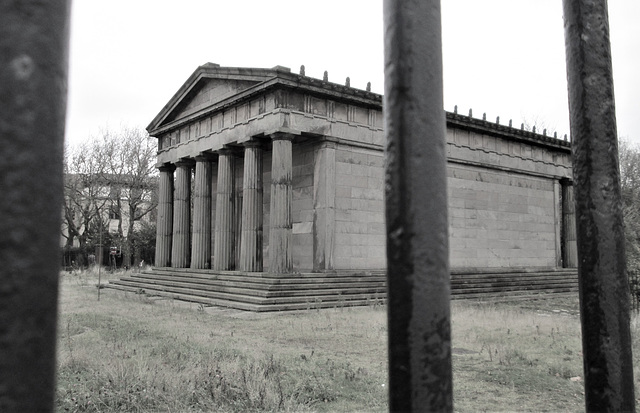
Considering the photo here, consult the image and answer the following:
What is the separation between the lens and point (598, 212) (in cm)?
202

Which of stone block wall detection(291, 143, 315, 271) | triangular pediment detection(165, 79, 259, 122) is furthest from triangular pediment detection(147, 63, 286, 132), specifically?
stone block wall detection(291, 143, 315, 271)

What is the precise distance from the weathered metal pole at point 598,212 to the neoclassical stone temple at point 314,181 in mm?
16094

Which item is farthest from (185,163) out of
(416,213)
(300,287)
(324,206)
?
(416,213)

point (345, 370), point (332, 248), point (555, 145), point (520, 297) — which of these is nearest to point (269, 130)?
point (332, 248)

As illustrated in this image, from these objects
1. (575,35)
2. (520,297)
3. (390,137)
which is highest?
(575,35)

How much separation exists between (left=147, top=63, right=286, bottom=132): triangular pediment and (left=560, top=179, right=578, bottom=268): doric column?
64.9ft

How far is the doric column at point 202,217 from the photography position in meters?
25.5

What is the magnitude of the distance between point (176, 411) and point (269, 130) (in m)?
15.7

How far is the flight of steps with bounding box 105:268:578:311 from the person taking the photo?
A: 17844 mm

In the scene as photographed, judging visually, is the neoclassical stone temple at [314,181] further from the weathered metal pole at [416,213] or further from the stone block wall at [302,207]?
the weathered metal pole at [416,213]

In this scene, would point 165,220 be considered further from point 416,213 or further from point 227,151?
point 416,213

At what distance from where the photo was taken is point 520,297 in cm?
2273

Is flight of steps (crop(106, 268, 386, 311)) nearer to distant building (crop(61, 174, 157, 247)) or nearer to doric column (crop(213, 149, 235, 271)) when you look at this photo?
doric column (crop(213, 149, 235, 271))

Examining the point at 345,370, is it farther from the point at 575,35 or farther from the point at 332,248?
the point at 332,248
